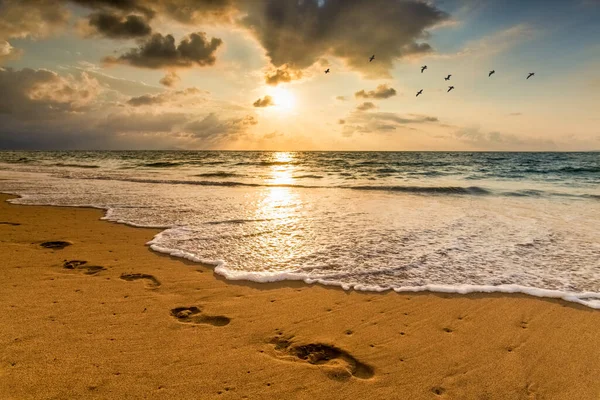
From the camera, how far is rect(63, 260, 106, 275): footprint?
543 cm

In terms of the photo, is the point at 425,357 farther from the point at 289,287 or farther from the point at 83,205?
the point at 83,205

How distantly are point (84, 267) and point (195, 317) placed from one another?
9.38ft

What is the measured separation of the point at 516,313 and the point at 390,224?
4.77m

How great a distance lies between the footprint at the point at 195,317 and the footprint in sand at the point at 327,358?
0.76 m

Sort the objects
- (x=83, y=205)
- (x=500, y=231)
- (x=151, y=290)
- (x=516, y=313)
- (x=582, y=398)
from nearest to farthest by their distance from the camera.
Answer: (x=582, y=398) < (x=516, y=313) < (x=151, y=290) < (x=500, y=231) < (x=83, y=205)

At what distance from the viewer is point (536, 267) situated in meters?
5.86

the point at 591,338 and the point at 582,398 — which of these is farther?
the point at 591,338

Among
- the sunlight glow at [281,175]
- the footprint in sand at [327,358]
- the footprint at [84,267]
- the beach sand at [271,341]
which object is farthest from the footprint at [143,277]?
the sunlight glow at [281,175]

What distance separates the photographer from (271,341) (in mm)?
3613

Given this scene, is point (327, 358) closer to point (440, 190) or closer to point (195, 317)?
point (195, 317)

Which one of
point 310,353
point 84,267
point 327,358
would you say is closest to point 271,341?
point 310,353

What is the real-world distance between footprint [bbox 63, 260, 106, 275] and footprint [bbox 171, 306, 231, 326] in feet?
7.15

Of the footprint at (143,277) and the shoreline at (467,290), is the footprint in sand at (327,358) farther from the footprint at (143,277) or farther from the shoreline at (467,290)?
the footprint at (143,277)

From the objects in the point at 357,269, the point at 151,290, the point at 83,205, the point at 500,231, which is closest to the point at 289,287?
the point at 357,269
